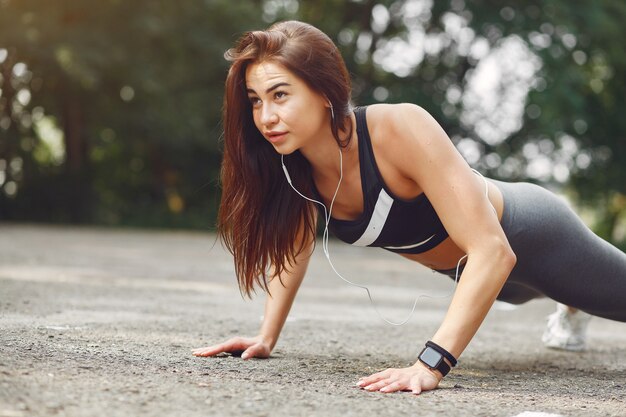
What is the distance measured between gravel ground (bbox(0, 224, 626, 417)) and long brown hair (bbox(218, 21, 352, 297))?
44 centimetres

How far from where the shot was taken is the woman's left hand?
2.58 metres

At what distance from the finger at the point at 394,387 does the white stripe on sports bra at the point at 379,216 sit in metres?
0.62

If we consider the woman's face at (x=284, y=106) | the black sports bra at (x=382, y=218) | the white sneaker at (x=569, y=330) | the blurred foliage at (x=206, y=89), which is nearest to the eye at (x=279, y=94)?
the woman's face at (x=284, y=106)

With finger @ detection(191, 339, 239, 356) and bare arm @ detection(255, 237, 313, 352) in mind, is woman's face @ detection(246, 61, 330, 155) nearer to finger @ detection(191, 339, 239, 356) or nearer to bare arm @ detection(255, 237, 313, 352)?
bare arm @ detection(255, 237, 313, 352)

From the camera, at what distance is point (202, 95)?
2050cm

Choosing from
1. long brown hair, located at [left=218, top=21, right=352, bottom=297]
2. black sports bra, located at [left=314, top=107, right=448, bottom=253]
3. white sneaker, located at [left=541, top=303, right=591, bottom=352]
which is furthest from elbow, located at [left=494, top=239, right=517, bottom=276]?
white sneaker, located at [left=541, top=303, right=591, bottom=352]

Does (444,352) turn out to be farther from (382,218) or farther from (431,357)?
(382,218)

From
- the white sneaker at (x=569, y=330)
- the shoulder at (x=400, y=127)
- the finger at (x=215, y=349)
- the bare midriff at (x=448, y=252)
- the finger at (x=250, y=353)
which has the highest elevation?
the shoulder at (x=400, y=127)

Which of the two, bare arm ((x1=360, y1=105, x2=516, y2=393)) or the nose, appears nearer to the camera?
bare arm ((x1=360, y1=105, x2=516, y2=393))

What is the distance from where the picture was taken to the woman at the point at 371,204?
2760 mm

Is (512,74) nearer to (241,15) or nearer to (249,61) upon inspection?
(241,15)

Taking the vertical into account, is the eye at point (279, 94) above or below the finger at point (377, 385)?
above

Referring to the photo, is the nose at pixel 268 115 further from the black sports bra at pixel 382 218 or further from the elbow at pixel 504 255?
the elbow at pixel 504 255

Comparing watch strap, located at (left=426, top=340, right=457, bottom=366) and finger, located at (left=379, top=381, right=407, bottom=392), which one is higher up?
watch strap, located at (left=426, top=340, right=457, bottom=366)
